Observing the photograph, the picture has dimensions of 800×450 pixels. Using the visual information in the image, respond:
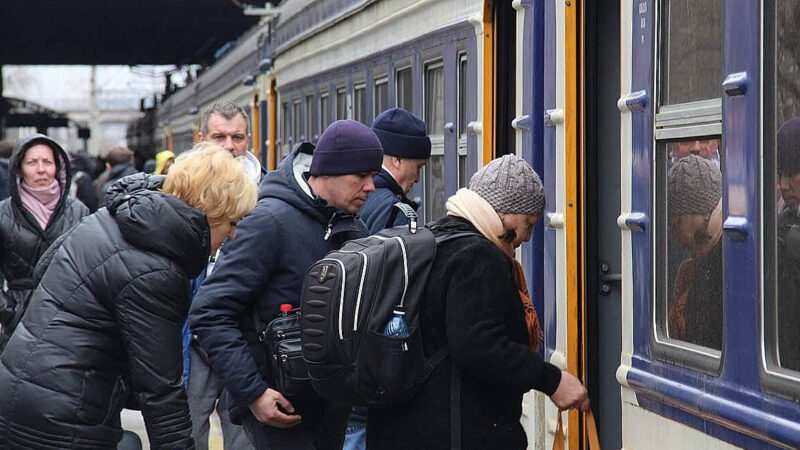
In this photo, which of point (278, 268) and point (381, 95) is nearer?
point (278, 268)

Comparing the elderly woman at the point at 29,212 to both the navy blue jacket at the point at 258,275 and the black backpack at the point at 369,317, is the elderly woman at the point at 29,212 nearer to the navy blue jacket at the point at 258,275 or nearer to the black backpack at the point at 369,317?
the navy blue jacket at the point at 258,275

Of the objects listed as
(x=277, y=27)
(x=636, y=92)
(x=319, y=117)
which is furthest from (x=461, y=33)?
(x=277, y=27)

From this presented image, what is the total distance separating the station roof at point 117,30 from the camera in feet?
113

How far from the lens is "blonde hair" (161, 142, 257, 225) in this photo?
180 inches

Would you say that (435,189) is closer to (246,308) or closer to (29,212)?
(29,212)

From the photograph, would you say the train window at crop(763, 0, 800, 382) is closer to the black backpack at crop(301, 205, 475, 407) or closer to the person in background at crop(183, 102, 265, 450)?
the black backpack at crop(301, 205, 475, 407)

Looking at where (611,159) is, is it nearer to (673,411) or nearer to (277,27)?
(673,411)

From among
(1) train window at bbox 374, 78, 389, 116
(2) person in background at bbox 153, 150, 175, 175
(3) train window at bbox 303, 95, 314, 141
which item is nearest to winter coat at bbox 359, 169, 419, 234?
(1) train window at bbox 374, 78, 389, 116

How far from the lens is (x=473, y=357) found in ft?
13.4

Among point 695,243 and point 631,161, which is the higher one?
point 631,161

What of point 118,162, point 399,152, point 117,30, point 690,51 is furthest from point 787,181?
point 117,30

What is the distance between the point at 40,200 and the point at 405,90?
69.4 inches

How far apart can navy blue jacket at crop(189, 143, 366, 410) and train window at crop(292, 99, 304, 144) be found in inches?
275

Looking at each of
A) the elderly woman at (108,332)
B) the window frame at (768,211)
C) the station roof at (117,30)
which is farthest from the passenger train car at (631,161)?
the station roof at (117,30)
